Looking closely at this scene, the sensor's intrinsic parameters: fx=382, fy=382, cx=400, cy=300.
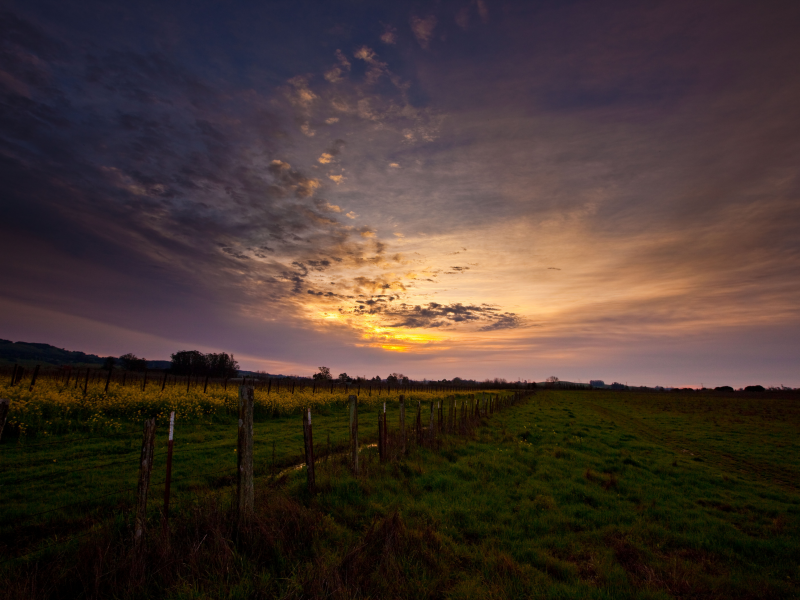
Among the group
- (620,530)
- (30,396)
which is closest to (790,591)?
(620,530)

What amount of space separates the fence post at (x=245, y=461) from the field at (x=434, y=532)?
0.22 metres

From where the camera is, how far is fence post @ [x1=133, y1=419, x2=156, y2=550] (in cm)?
506

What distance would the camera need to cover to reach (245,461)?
6.37 metres

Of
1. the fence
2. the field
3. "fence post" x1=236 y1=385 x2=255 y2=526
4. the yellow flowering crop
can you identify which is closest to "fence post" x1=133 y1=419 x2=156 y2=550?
the fence

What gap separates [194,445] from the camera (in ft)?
49.3

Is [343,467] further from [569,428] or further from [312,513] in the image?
[569,428]

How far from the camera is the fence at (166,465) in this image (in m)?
6.19

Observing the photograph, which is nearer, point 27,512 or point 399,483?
point 27,512

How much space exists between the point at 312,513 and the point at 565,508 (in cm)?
577

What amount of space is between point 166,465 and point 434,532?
7.19 metres

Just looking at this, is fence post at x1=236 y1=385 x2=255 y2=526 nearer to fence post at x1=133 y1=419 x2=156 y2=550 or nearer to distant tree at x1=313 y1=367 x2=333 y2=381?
fence post at x1=133 y1=419 x2=156 y2=550

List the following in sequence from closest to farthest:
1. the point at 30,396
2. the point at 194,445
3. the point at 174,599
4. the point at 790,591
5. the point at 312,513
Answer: the point at 174,599 < the point at 790,591 < the point at 312,513 < the point at 194,445 < the point at 30,396

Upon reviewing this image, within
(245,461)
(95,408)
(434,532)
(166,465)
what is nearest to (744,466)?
(434,532)

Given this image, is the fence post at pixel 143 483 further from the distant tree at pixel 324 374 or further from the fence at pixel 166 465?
the distant tree at pixel 324 374
